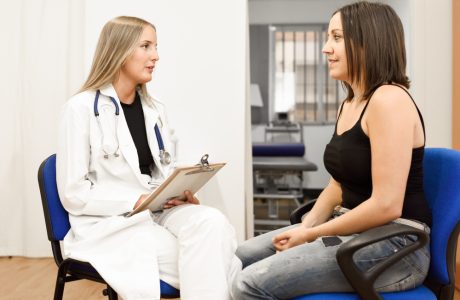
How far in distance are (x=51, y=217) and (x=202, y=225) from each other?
0.49 metres

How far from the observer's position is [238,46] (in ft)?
9.01

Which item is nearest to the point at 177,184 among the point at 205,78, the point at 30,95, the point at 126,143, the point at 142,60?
the point at 126,143

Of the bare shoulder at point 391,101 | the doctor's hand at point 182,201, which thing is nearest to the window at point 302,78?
the doctor's hand at point 182,201

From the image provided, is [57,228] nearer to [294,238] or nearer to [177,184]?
[177,184]

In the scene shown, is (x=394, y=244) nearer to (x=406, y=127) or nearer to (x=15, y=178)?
(x=406, y=127)

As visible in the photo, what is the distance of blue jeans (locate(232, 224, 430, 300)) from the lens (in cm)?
105

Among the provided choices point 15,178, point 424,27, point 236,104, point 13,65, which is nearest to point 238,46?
point 236,104

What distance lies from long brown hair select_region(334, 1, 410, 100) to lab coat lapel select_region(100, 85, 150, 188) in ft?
2.53

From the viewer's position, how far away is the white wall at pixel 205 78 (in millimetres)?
2740

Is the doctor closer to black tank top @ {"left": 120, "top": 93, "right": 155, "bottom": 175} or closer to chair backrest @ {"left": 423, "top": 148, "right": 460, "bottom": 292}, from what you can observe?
black tank top @ {"left": 120, "top": 93, "right": 155, "bottom": 175}

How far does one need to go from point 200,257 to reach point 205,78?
5.56 feet

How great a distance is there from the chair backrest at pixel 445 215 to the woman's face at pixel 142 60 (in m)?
1.02

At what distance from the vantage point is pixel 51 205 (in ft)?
4.63

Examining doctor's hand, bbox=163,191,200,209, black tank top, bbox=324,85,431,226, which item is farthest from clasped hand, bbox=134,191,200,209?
black tank top, bbox=324,85,431,226
